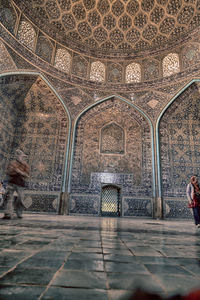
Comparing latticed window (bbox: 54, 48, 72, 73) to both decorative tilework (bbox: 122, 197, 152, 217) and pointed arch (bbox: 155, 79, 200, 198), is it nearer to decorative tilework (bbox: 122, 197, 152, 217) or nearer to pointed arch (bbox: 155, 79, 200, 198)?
pointed arch (bbox: 155, 79, 200, 198)

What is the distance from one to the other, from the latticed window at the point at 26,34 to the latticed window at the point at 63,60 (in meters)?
1.32

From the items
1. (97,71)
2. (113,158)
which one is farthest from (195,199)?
(97,71)

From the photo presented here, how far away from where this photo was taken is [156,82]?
10.1 meters

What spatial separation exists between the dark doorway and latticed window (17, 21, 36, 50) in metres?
7.44

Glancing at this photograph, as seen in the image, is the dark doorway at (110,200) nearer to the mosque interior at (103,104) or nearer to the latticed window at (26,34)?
the mosque interior at (103,104)

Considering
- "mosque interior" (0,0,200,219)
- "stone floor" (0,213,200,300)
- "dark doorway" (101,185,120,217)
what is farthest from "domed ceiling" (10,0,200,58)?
"stone floor" (0,213,200,300)

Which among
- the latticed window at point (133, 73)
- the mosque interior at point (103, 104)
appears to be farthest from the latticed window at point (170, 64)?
the latticed window at point (133, 73)

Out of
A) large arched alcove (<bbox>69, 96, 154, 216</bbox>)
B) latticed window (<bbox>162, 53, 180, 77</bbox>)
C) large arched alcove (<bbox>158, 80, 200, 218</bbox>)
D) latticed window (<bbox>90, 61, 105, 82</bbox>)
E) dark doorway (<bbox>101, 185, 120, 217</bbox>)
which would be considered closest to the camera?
large arched alcove (<bbox>158, 80, 200, 218</bbox>)

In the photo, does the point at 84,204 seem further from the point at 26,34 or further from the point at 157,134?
the point at 26,34

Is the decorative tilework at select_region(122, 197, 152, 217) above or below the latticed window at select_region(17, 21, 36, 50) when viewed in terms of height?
below

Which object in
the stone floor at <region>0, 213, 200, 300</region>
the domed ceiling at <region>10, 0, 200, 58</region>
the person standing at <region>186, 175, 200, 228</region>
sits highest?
the domed ceiling at <region>10, 0, 200, 58</region>

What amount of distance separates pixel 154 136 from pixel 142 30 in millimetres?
5939

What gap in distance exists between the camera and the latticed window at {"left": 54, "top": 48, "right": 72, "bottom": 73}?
Result: 989cm

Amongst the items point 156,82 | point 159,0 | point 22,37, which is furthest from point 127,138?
point 159,0
